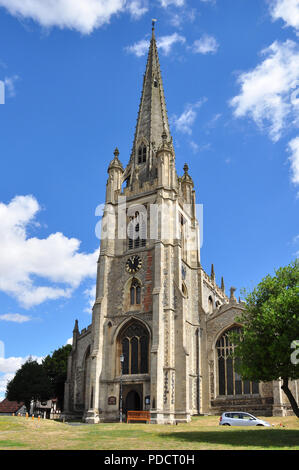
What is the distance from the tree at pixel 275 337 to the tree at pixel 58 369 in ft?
135

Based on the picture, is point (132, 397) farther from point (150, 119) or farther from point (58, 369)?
point (150, 119)

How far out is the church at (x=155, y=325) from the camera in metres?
35.1

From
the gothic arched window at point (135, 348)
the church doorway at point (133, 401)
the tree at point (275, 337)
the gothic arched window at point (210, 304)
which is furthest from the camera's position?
the gothic arched window at point (210, 304)

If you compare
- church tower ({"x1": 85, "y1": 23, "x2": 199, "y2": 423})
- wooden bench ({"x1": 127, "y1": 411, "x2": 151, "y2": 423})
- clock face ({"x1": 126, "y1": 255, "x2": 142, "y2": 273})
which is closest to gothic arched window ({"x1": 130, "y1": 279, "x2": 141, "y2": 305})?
church tower ({"x1": 85, "y1": 23, "x2": 199, "y2": 423})

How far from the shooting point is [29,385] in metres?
49.8

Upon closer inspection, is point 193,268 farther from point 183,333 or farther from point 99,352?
point 99,352

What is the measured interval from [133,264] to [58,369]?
2606 centimetres

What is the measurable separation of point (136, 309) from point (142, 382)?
6.41 metres

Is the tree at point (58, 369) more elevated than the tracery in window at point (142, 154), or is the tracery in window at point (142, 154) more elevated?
the tracery in window at point (142, 154)

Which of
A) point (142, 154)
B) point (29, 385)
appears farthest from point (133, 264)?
point (29, 385)

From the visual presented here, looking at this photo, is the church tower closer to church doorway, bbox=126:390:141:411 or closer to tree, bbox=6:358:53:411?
church doorway, bbox=126:390:141:411

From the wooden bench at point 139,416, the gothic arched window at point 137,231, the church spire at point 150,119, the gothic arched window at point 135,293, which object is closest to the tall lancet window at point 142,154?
the church spire at point 150,119

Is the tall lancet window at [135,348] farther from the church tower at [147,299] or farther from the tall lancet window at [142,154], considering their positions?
the tall lancet window at [142,154]
